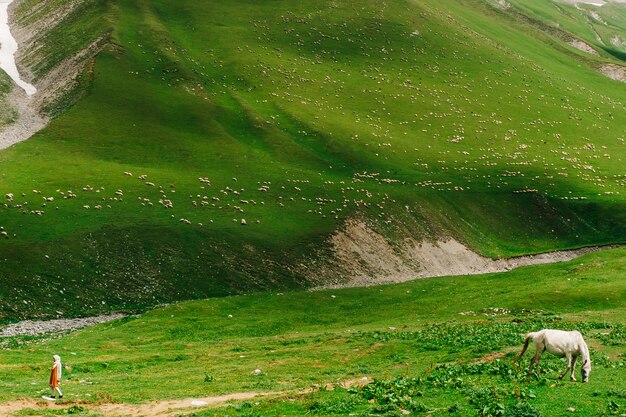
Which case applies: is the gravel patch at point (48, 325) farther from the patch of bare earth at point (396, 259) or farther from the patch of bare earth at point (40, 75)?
the patch of bare earth at point (40, 75)

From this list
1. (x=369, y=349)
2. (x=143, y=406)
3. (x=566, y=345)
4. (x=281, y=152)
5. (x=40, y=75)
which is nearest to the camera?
(x=566, y=345)

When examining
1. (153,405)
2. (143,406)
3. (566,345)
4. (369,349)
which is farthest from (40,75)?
(566,345)

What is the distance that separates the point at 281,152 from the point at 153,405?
79.4 meters

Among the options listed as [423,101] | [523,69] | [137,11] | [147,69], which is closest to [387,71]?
[423,101]

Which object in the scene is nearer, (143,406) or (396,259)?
(143,406)

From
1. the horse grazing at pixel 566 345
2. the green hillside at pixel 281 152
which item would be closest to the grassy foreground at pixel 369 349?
the horse grazing at pixel 566 345

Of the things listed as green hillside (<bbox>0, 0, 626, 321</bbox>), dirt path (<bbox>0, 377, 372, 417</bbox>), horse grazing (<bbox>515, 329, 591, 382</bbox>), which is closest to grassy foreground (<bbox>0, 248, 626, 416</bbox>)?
dirt path (<bbox>0, 377, 372, 417</bbox>)

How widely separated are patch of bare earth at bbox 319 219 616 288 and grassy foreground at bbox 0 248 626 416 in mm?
6050

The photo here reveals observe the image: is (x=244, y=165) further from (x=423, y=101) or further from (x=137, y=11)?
(x=137, y=11)

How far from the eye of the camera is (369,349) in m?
42.6

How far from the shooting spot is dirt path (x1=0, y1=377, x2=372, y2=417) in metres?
29.2

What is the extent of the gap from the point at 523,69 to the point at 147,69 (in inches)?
3497

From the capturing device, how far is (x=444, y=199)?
332 feet

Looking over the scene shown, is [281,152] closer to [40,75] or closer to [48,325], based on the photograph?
[48,325]
